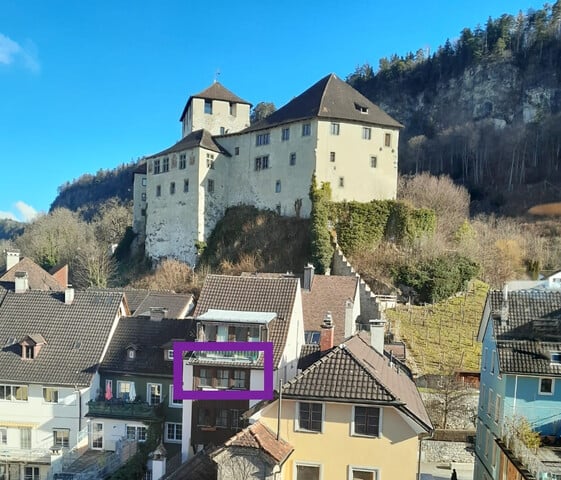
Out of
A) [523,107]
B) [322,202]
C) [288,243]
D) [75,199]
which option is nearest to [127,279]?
[288,243]

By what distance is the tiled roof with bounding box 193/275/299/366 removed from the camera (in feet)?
70.0

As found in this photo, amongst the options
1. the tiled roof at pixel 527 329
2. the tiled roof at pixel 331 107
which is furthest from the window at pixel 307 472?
the tiled roof at pixel 331 107

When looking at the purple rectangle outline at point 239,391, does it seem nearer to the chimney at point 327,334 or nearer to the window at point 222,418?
the window at point 222,418

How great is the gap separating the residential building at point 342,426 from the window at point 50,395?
12.3 metres

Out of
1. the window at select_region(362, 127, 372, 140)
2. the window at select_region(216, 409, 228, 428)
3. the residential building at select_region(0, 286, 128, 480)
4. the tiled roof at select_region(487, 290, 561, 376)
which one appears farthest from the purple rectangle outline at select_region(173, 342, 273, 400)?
the window at select_region(362, 127, 372, 140)

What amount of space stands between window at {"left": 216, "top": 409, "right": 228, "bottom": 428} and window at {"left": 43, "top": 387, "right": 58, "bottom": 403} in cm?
851

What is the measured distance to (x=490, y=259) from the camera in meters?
40.2

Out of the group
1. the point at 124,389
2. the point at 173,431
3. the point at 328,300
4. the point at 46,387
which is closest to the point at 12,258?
the point at 46,387

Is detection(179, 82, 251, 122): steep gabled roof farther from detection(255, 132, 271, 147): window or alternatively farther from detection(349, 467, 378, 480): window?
detection(349, 467, 378, 480): window

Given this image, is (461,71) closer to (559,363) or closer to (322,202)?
(322,202)

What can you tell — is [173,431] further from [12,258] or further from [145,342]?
[12,258]

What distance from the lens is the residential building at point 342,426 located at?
1583 cm

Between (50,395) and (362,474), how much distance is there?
15041mm

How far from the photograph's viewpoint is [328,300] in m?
31.3
